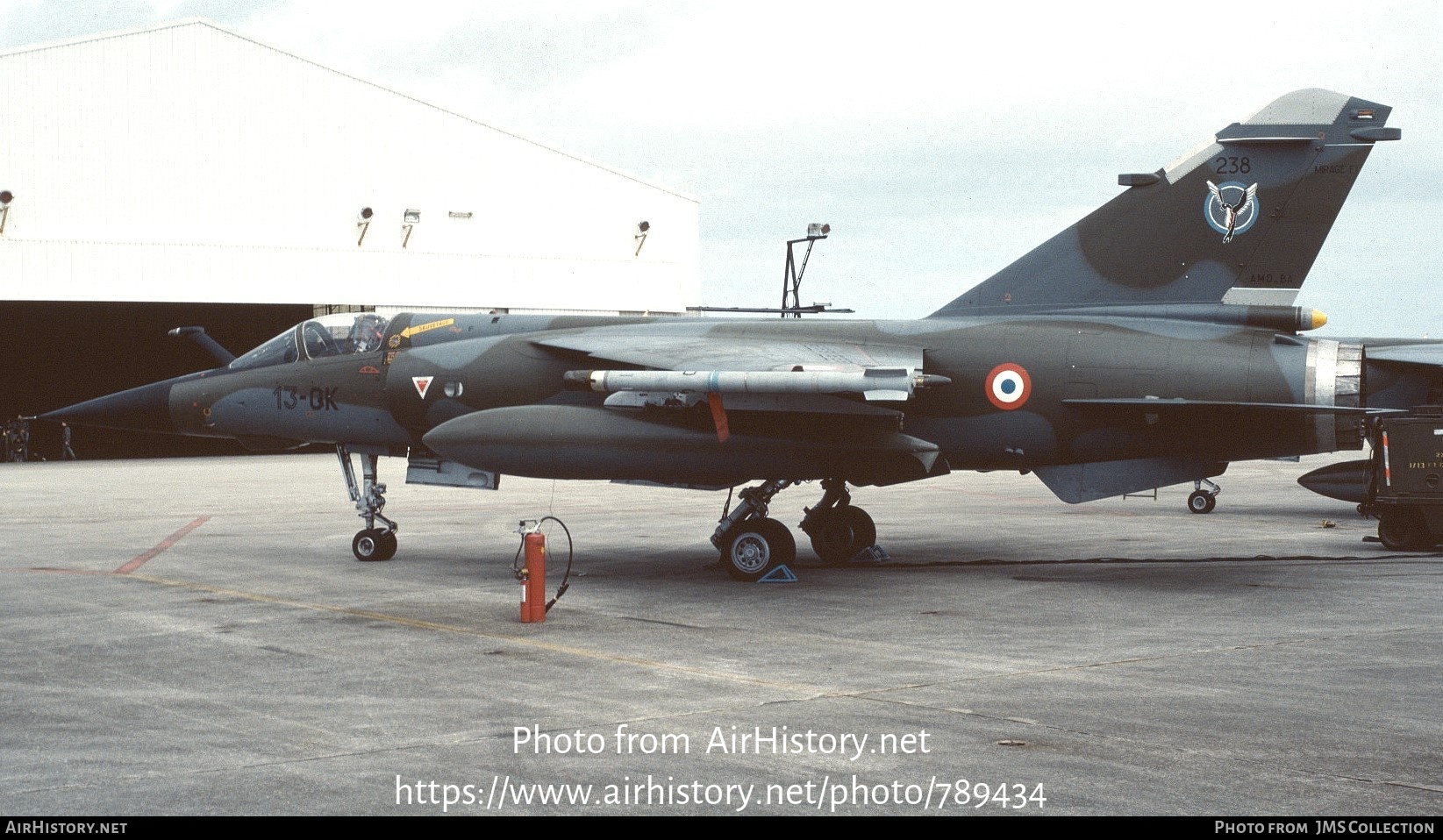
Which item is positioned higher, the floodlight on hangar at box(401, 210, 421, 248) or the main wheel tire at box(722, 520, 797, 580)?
the floodlight on hangar at box(401, 210, 421, 248)

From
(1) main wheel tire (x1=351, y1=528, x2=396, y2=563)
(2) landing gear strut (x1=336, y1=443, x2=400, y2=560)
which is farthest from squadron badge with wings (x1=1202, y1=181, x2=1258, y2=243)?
(1) main wheel tire (x1=351, y1=528, x2=396, y2=563)

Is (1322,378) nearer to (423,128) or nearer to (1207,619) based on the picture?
(1207,619)

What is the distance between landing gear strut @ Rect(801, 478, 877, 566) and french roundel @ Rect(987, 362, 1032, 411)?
2475mm

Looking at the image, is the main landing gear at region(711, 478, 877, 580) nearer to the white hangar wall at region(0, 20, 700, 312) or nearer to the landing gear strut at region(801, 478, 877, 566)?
the landing gear strut at region(801, 478, 877, 566)

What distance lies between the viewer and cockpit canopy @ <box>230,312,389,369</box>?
16.7m

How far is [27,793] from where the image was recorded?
21.0ft

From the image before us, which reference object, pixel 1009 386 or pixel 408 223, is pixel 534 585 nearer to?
pixel 1009 386

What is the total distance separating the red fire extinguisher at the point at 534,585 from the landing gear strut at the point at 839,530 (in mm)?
5216

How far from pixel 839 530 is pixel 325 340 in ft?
21.7

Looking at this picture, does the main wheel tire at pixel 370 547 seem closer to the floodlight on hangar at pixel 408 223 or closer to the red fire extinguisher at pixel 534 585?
the red fire extinguisher at pixel 534 585

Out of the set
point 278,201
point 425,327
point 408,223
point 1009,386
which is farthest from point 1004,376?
point 278,201

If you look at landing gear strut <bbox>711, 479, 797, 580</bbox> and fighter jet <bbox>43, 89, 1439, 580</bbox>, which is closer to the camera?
fighter jet <bbox>43, 89, 1439, 580</bbox>

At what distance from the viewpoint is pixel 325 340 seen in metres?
16.8

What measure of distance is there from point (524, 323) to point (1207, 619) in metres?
8.37
